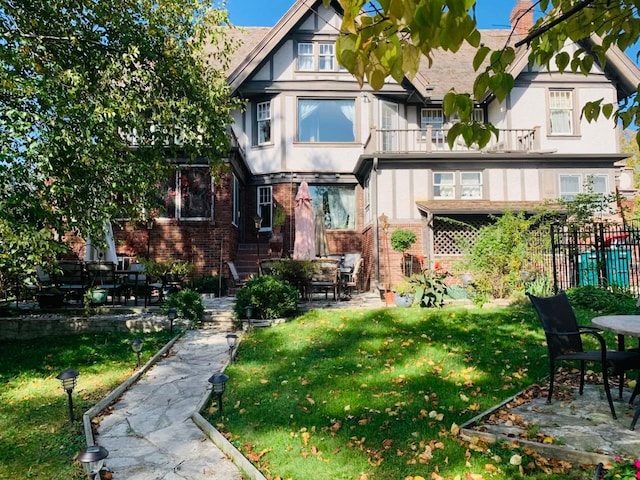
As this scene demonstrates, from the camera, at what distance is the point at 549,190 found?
16422mm

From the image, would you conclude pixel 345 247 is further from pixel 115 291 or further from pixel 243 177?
pixel 115 291

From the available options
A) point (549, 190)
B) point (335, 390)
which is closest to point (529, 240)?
point (549, 190)

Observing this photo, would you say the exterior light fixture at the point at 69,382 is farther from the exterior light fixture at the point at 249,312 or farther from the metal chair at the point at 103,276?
the metal chair at the point at 103,276

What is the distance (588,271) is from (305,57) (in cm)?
1302

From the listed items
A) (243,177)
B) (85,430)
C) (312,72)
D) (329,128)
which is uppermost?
(312,72)

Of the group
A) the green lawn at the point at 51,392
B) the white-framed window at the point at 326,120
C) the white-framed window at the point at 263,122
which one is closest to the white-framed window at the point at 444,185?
the white-framed window at the point at 326,120

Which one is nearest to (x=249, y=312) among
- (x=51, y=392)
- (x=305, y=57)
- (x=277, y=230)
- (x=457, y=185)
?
(x=51, y=392)

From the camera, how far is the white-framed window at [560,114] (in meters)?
17.9

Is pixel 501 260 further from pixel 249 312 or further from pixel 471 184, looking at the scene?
pixel 471 184

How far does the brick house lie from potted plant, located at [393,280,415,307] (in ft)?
17.6

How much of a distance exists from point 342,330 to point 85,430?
459 cm

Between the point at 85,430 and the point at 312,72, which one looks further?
the point at 312,72

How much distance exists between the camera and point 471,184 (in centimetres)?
1658

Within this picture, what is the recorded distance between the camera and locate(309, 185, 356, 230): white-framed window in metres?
18.0
